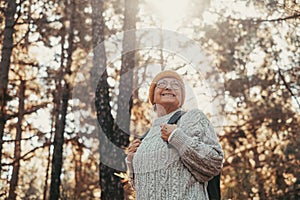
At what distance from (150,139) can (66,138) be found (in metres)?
8.46

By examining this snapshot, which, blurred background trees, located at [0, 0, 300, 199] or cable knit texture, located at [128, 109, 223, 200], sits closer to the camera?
cable knit texture, located at [128, 109, 223, 200]

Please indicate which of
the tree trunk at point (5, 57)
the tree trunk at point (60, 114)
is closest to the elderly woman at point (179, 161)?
the tree trunk at point (5, 57)

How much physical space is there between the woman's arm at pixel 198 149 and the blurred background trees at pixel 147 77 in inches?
173

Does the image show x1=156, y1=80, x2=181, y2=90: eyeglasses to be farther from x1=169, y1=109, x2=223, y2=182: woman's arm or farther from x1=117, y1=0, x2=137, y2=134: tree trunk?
x1=117, y1=0, x2=137, y2=134: tree trunk

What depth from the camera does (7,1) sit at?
8609 mm

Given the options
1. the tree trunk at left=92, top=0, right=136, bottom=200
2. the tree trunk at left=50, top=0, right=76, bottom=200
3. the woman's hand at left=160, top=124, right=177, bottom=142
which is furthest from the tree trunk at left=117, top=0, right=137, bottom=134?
the woman's hand at left=160, top=124, right=177, bottom=142

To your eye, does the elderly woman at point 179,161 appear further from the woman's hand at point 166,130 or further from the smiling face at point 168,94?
the smiling face at point 168,94

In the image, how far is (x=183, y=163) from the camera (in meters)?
2.62

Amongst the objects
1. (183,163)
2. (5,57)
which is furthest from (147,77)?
(183,163)

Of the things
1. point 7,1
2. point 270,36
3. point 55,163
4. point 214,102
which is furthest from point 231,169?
point 7,1

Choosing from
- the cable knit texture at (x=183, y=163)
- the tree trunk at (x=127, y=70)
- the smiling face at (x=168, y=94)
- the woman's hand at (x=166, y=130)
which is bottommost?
the cable knit texture at (x=183, y=163)

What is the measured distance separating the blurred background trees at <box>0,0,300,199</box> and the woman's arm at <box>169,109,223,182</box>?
4.40 meters

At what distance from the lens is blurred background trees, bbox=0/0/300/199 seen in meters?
8.52

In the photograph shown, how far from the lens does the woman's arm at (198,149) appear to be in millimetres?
2549
